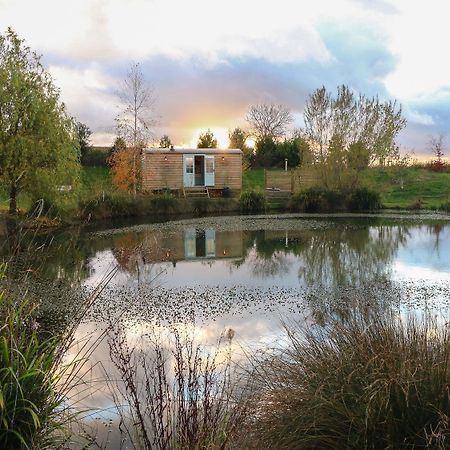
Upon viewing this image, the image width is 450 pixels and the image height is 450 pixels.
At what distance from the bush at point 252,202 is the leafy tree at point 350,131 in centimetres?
425

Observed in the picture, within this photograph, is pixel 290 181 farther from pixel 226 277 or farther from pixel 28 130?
pixel 226 277

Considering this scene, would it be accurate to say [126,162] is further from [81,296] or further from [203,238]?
[81,296]

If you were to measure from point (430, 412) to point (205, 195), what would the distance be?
33037mm

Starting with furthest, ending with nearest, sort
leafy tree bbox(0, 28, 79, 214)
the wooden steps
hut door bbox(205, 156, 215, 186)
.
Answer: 1. hut door bbox(205, 156, 215, 186)
2. the wooden steps
3. leafy tree bbox(0, 28, 79, 214)

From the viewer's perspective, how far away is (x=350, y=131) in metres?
31.4

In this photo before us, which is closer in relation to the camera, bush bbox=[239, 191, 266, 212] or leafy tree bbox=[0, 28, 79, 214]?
leafy tree bbox=[0, 28, 79, 214]

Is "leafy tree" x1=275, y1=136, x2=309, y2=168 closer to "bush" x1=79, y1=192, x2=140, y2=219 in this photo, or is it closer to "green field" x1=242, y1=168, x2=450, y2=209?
"green field" x1=242, y1=168, x2=450, y2=209

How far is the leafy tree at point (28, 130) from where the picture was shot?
21516 millimetres

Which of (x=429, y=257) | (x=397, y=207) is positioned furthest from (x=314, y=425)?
(x=397, y=207)

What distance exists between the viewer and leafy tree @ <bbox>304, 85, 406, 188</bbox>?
102 feet

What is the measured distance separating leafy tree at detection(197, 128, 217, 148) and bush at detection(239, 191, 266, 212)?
14986 mm

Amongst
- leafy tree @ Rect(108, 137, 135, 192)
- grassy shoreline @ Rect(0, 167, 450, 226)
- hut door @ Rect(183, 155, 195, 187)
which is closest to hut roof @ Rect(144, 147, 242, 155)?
hut door @ Rect(183, 155, 195, 187)

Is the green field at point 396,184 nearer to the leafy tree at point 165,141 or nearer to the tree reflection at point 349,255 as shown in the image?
the leafy tree at point 165,141

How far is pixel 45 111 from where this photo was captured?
2231cm
